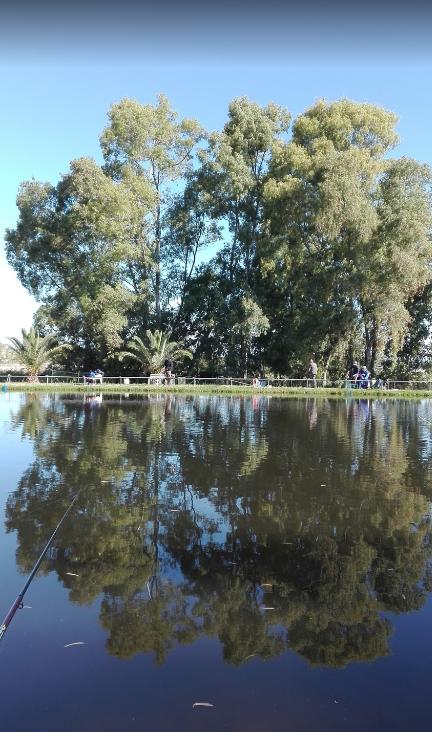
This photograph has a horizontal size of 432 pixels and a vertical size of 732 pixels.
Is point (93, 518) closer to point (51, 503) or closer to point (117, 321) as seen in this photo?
point (51, 503)

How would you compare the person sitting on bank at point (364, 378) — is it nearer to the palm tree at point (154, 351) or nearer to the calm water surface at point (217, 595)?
the palm tree at point (154, 351)

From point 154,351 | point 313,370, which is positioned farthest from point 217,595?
point 154,351

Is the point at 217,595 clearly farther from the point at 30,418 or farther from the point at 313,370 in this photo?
the point at 313,370

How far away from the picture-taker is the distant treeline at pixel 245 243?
3206 cm

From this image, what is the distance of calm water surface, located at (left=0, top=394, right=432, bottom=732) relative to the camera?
3.09 m

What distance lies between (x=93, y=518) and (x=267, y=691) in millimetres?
3457

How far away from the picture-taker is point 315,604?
430 cm

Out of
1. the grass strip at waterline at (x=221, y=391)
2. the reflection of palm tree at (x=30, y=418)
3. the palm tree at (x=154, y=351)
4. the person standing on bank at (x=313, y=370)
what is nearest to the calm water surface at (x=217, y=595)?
the reflection of palm tree at (x=30, y=418)

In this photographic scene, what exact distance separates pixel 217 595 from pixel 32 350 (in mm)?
30346

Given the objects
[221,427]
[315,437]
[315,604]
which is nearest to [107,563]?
[315,604]

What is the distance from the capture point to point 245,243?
119 feet

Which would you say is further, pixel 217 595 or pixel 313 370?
pixel 313 370

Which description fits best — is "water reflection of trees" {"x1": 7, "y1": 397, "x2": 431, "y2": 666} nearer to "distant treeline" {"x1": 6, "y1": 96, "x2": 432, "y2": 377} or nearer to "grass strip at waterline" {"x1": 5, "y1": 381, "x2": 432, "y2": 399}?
"grass strip at waterline" {"x1": 5, "y1": 381, "x2": 432, "y2": 399}

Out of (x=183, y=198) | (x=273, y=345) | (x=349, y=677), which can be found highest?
(x=183, y=198)
